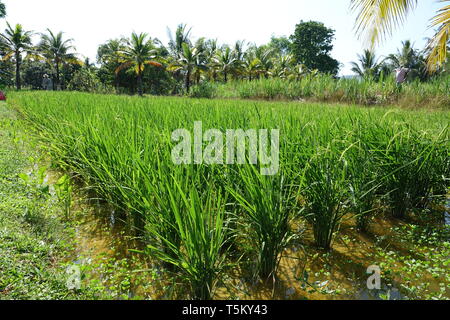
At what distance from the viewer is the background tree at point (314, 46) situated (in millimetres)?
30672

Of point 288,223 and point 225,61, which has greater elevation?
point 225,61

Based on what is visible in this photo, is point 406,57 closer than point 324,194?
No

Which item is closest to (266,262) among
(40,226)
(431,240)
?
(431,240)

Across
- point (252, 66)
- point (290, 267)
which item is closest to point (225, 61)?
point (252, 66)

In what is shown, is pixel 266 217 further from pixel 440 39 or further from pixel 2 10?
pixel 2 10

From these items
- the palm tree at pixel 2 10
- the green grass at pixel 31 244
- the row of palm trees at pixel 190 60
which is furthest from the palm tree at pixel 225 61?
the green grass at pixel 31 244

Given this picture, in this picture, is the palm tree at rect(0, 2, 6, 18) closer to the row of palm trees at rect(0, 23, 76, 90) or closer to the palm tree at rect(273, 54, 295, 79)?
the row of palm trees at rect(0, 23, 76, 90)

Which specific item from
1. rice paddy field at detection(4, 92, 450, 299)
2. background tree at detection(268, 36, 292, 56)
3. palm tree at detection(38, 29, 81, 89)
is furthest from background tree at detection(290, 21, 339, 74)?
rice paddy field at detection(4, 92, 450, 299)

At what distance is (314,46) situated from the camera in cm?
3080

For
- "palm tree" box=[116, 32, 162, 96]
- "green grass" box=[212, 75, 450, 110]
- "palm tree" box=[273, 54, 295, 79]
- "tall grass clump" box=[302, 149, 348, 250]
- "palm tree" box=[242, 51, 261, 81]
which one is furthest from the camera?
"palm tree" box=[273, 54, 295, 79]

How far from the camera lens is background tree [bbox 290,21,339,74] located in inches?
1208

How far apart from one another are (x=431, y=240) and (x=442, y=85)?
8.02m

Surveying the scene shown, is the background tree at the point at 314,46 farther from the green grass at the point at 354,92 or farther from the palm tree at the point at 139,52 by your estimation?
the green grass at the point at 354,92

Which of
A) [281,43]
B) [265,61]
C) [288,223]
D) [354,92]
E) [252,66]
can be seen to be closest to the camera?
[288,223]
